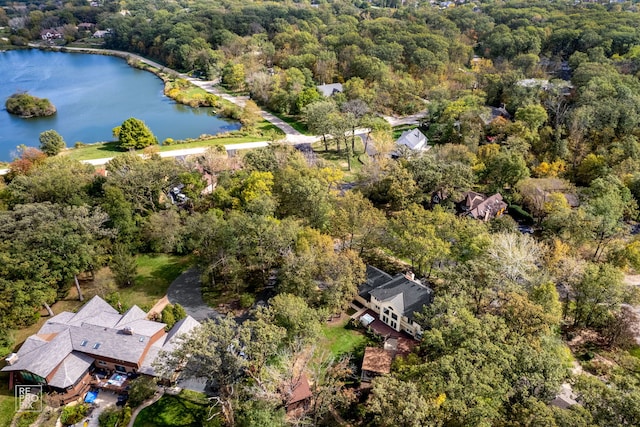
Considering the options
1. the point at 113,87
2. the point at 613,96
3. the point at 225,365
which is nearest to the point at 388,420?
the point at 225,365

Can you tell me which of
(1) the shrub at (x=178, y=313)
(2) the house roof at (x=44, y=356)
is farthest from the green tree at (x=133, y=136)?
(2) the house roof at (x=44, y=356)

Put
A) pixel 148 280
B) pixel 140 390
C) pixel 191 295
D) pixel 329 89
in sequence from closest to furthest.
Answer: pixel 140 390 < pixel 191 295 < pixel 148 280 < pixel 329 89

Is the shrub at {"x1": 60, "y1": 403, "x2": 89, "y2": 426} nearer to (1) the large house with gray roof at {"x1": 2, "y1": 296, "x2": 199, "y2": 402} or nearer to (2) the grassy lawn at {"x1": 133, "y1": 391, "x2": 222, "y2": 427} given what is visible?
(1) the large house with gray roof at {"x1": 2, "y1": 296, "x2": 199, "y2": 402}

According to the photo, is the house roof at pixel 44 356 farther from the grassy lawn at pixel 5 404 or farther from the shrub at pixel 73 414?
the shrub at pixel 73 414

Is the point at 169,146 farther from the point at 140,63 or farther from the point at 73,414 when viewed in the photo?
the point at 140,63

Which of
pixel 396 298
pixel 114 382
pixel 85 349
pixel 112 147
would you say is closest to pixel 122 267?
pixel 85 349

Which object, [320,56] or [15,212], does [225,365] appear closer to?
[15,212]
